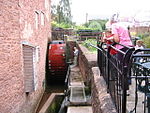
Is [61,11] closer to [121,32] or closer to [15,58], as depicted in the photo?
[15,58]

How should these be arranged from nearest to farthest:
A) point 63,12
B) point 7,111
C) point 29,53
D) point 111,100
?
1. point 111,100
2. point 7,111
3. point 29,53
4. point 63,12

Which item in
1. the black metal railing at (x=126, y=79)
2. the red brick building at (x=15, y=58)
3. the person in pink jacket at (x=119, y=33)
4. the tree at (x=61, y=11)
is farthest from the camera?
the tree at (x=61, y=11)

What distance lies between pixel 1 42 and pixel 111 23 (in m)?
2.99

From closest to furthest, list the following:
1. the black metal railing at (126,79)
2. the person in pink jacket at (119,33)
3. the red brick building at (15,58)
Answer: the black metal railing at (126,79) < the person in pink jacket at (119,33) < the red brick building at (15,58)

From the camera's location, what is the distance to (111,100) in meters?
2.79

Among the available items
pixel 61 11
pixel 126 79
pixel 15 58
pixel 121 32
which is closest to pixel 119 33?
pixel 121 32

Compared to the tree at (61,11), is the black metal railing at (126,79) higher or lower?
lower

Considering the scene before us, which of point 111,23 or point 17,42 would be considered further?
point 17,42

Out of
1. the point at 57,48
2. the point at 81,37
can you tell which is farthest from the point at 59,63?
the point at 81,37

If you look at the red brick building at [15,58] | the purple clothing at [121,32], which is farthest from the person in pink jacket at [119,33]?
the red brick building at [15,58]

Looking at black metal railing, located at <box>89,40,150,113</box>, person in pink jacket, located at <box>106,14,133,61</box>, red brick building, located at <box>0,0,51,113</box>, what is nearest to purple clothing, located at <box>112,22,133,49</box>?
person in pink jacket, located at <box>106,14,133,61</box>

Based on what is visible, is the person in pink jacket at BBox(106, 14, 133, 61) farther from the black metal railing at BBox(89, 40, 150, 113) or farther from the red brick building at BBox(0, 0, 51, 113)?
the red brick building at BBox(0, 0, 51, 113)

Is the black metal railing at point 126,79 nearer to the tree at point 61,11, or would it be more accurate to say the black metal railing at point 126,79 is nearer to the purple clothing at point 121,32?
the purple clothing at point 121,32

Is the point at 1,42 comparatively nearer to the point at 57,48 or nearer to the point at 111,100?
the point at 111,100
